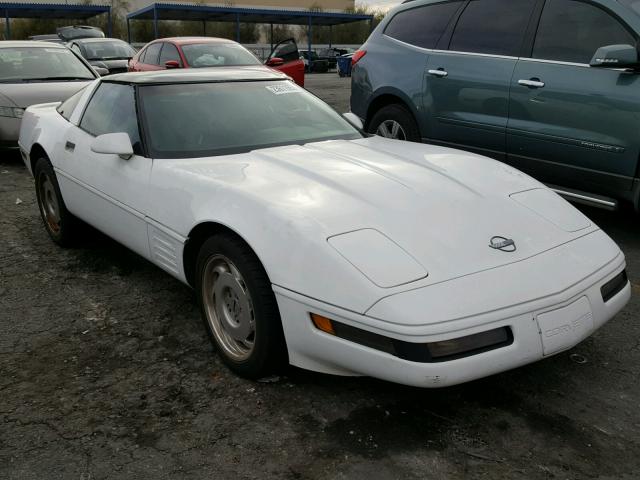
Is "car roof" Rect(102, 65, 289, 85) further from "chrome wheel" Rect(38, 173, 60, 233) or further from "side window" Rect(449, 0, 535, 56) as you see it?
"side window" Rect(449, 0, 535, 56)

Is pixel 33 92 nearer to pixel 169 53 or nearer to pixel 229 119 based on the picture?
pixel 169 53

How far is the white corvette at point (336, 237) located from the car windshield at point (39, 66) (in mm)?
4752

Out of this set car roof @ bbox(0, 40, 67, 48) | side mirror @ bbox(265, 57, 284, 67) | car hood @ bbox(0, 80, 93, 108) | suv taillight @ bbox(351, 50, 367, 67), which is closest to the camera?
suv taillight @ bbox(351, 50, 367, 67)

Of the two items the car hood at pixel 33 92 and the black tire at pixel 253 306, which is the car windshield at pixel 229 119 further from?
the car hood at pixel 33 92

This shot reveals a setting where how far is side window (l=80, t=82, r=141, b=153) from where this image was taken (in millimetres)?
3600

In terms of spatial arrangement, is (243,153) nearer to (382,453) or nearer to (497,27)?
(382,453)

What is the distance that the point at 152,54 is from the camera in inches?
458

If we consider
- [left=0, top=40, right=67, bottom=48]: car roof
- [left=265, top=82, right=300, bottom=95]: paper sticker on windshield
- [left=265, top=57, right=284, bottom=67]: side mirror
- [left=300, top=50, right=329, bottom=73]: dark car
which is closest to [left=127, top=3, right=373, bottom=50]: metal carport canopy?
[left=300, top=50, right=329, bottom=73]: dark car

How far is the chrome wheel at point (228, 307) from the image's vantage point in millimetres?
2719

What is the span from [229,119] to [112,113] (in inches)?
32.2

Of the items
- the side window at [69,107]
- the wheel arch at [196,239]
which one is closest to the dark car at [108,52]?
the side window at [69,107]

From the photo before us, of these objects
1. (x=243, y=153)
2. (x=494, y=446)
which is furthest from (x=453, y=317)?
(x=243, y=153)

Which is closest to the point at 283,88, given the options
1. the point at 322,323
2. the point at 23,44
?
the point at 322,323

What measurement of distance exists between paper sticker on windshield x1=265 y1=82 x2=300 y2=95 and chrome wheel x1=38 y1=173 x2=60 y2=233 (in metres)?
1.75
